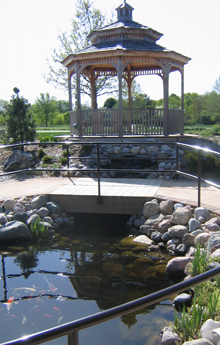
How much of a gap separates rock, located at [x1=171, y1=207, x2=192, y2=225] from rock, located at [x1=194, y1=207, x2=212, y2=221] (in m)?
0.14

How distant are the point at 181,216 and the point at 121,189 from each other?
1.88 metres

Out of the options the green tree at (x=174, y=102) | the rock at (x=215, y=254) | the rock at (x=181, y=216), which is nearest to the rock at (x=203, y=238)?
the rock at (x=215, y=254)

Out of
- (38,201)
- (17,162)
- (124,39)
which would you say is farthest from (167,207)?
(124,39)

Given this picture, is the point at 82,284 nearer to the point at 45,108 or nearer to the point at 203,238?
the point at 203,238

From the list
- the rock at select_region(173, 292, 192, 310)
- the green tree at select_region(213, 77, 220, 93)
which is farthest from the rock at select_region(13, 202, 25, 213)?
the green tree at select_region(213, 77, 220, 93)

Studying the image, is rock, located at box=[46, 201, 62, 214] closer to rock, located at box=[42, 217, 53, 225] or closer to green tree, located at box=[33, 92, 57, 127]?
rock, located at box=[42, 217, 53, 225]

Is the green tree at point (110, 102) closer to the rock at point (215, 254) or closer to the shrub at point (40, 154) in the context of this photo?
the shrub at point (40, 154)

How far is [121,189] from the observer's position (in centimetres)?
730

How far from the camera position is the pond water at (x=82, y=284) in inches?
135

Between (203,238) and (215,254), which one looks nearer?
(215,254)

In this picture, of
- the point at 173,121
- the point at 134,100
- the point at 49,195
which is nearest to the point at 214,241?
the point at 49,195

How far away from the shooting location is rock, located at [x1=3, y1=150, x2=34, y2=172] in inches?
418

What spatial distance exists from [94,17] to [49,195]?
17598 millimetres

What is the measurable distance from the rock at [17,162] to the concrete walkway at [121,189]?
205cm
